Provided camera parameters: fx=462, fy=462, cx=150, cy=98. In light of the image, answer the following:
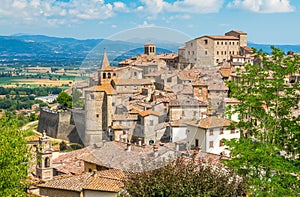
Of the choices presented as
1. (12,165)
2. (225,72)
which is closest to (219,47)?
(225,72)

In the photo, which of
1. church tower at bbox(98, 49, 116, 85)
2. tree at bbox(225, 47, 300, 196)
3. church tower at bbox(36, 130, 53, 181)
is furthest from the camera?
church tower at bbox(36, 130, 53, 181)

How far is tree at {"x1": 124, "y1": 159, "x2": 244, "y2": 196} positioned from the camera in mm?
11672

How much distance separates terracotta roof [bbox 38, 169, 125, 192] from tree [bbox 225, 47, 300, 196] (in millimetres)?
7029

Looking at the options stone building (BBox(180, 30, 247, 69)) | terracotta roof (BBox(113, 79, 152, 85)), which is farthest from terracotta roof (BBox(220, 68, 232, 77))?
terracotta roof (BBox(113, 79, 152, 85))

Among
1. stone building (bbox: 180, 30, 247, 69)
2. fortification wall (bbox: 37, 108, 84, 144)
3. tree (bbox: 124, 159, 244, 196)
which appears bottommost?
fortification wall (bbox: 37, 108, 84, 144)

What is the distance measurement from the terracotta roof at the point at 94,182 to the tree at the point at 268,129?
703cm

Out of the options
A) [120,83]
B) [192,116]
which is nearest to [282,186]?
[192,116]

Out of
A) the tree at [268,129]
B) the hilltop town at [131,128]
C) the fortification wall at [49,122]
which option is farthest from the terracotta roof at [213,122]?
the fortification wall at [49,122]

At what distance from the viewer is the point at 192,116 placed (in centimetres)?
1820

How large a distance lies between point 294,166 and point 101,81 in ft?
50.1

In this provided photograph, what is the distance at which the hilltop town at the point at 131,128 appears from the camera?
17078mm

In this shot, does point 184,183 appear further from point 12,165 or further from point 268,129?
point 12,165

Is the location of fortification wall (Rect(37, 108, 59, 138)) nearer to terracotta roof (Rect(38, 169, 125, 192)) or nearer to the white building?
the white building

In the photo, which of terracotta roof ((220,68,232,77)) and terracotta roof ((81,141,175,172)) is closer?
terracotta roof ((81,141,175,172))
